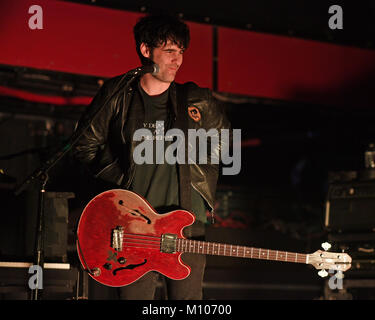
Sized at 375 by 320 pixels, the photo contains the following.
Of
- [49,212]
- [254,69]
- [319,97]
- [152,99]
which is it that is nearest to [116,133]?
[152,99]

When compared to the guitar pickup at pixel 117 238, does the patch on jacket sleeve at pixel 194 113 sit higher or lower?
higher

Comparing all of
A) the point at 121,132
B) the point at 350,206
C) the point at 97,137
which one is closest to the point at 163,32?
the point at 121,132

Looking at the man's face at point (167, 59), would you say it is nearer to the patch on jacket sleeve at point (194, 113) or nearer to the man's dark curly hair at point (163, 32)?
the man's dark curly hair at point (163, 32)

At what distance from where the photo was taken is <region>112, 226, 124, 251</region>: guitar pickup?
3816mm

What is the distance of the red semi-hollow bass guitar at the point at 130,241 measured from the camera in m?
3.77

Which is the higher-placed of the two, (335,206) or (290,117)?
(290,117)

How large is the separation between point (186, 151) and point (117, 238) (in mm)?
696

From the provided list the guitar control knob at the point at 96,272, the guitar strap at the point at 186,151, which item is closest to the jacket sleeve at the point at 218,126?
the guitar strap at the point at 186,151

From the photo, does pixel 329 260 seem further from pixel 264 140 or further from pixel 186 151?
pixel 264 140

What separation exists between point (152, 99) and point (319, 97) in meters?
3.67

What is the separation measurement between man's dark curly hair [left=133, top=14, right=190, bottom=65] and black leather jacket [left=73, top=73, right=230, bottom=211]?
286 millimetres

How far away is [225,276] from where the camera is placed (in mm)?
6879

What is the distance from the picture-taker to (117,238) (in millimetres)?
3824

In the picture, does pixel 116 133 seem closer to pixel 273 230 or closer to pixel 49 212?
pixel 49 212
